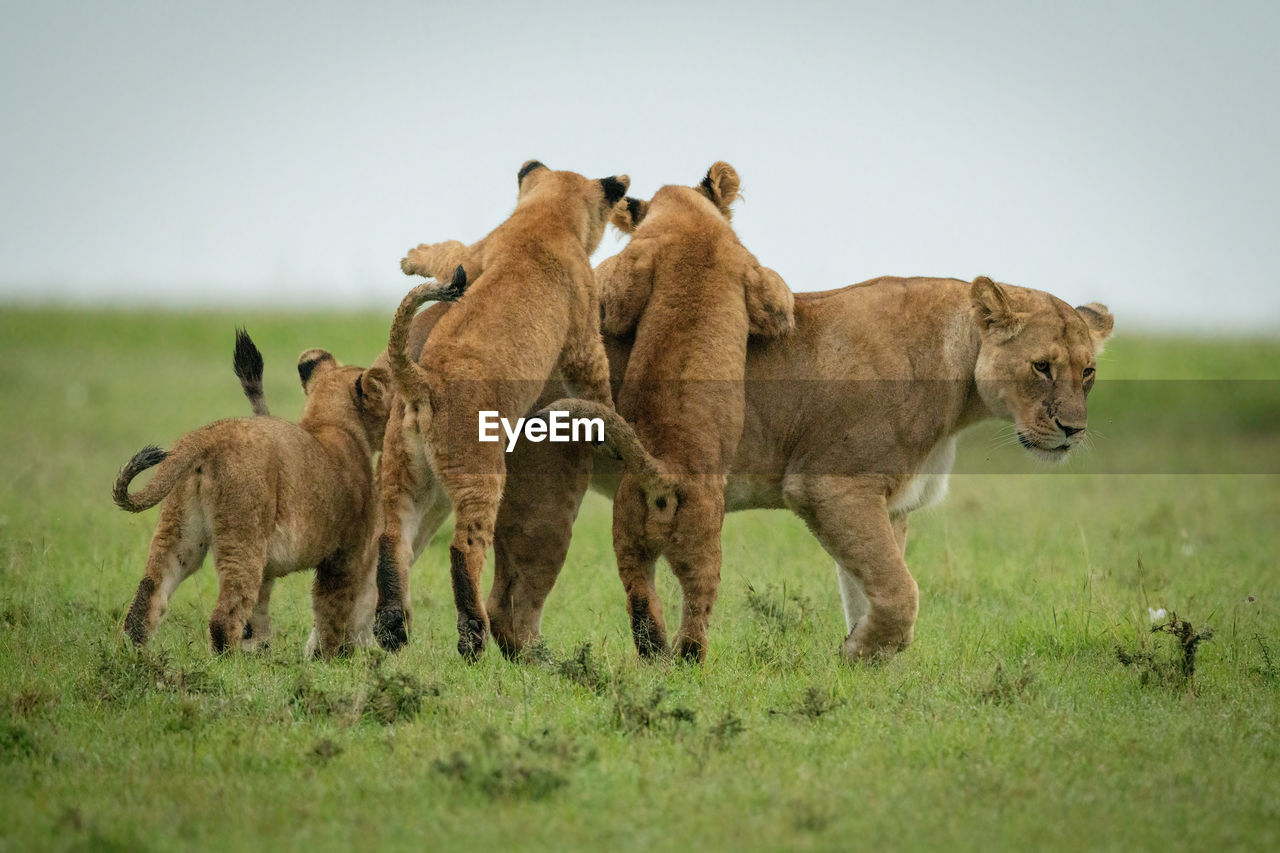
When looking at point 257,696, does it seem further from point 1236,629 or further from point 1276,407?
point 1276,407

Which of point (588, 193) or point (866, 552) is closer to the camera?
point (866, 552)

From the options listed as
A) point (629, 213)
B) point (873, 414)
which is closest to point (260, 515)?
point (629, 213)

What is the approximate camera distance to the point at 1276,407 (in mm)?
21156

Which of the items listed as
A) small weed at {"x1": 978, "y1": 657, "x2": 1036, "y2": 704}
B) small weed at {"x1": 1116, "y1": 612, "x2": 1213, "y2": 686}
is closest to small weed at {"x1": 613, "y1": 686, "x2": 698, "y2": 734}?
small weed at {"x1": 978, "y1": 657, "x2": 1036, "y2": 704}

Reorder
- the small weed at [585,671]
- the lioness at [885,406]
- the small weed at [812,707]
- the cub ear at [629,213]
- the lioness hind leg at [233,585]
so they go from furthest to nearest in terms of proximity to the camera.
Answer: the cub ear at [629,213] < the lioness at [885,406] < the lioness hind leg at [233,585] < the small weed at [585,671] < the small weed at [812,707]

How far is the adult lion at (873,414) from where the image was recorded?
7.28m

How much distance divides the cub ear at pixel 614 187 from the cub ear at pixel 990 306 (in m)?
1.82

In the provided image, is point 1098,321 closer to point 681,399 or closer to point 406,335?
point 681,399

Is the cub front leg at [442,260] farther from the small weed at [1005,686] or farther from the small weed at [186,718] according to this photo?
the small weed at [1005,686]

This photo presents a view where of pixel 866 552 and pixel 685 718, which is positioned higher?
pixel 866 552

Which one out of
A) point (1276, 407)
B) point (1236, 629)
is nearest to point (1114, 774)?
point (1236, 629)

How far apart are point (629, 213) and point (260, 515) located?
2.52 metres

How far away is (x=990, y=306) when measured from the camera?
741 cm

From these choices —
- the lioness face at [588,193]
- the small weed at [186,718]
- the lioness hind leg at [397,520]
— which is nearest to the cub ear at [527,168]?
the lioness face at [588,193]
